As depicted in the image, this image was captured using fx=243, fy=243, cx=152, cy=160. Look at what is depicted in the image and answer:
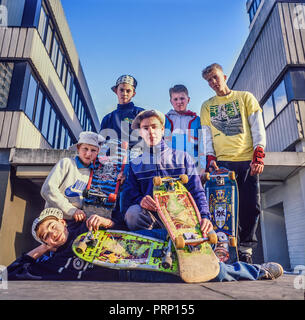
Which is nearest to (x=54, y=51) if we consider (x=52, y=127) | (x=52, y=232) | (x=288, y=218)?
(x=52, y=127)

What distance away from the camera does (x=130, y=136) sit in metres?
3.86

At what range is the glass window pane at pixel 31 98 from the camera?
7347 millimetres

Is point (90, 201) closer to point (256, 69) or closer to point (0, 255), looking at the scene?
point (0, 255)

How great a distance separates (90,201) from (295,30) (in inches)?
359

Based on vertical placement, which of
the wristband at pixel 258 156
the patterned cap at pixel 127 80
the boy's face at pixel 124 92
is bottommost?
the wristband at pixel 258 156

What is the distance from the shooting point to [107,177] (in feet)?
10.3

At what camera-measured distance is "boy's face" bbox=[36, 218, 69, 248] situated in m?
2.35

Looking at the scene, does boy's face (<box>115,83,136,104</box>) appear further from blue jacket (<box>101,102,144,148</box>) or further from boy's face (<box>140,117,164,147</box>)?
boy's face (<box>140,117,164,147</box>)

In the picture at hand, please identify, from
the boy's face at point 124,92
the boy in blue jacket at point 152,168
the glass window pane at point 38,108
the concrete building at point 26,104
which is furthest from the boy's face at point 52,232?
the glass window pane at point 38,108

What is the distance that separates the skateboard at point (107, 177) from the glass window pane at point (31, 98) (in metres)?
4.91

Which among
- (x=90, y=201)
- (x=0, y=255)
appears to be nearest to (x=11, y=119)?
(x=0, y=255)

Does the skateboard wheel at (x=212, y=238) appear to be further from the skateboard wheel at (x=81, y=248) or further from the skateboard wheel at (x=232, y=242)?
the skateboard wheel at (x=81, y=248)

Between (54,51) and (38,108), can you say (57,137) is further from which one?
(54,51)

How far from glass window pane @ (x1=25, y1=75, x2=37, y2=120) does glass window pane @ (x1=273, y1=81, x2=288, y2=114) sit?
7986 mm
